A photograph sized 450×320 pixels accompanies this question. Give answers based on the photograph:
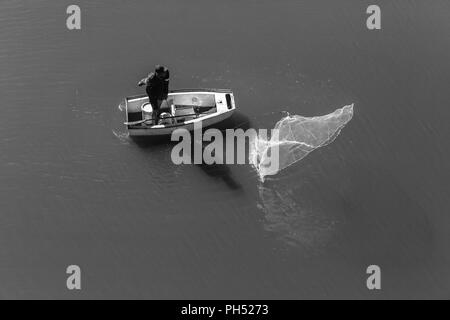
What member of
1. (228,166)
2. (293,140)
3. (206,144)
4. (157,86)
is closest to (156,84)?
(157,86)

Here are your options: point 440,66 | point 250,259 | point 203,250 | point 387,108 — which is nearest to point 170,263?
point 203,250

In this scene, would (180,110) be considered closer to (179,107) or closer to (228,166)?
(179,107)

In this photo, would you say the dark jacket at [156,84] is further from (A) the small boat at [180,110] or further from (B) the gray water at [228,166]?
(B) the gray water at [228,166]

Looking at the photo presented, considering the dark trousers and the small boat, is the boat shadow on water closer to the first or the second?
the small boat

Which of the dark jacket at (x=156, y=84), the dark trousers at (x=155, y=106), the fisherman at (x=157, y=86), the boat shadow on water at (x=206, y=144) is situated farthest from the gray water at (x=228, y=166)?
the dark jacket at (x=156, y=84)

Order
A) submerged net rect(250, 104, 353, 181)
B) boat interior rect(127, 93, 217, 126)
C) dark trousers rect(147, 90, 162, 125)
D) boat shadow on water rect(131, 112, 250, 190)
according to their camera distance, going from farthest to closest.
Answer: boat interior rect(127, 93, 217, 126)
dark trousers rect(147, 90, 162, 125)
submerged net rect(250, 104, 353, 181)
boat shadow on water rect(131, 112, 250, 190)

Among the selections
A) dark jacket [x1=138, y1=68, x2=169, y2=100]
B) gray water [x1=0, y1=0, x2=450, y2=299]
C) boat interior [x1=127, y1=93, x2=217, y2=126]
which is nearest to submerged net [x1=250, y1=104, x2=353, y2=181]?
gray water [x1=0, y1=0, x2=450, y2=299]
